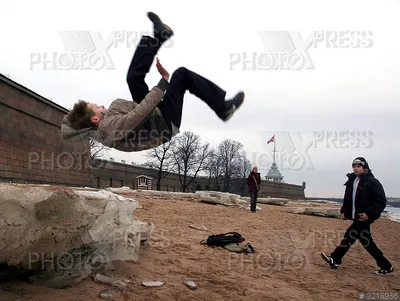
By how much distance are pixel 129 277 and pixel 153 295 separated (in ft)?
2.08

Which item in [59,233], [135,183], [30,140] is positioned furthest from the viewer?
[135,183]

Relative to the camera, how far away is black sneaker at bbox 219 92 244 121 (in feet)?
13.4

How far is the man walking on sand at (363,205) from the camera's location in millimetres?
7468

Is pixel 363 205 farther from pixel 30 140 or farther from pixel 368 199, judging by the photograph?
pixel 30 140

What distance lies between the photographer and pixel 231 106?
4.12 meters

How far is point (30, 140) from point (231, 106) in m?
22.9

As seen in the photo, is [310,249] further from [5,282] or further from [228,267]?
[5,282]

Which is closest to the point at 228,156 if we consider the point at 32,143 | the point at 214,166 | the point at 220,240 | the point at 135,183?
the point at 214,166

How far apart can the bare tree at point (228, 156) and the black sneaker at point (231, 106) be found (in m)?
58.4

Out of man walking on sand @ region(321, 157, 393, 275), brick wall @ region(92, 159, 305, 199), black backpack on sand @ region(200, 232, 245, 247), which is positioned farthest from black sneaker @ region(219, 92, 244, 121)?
brick wall @ region(92, 159, 305, 199)

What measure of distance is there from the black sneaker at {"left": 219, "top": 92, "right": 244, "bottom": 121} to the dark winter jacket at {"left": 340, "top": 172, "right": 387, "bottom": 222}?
14.9 ft

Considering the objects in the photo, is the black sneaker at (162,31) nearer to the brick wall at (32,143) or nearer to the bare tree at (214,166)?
the brick wall at (32,143)

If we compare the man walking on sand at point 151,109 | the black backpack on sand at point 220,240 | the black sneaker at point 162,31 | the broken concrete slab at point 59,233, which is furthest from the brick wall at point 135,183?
the black sneaker at point 162,31

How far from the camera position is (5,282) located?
4590mm
